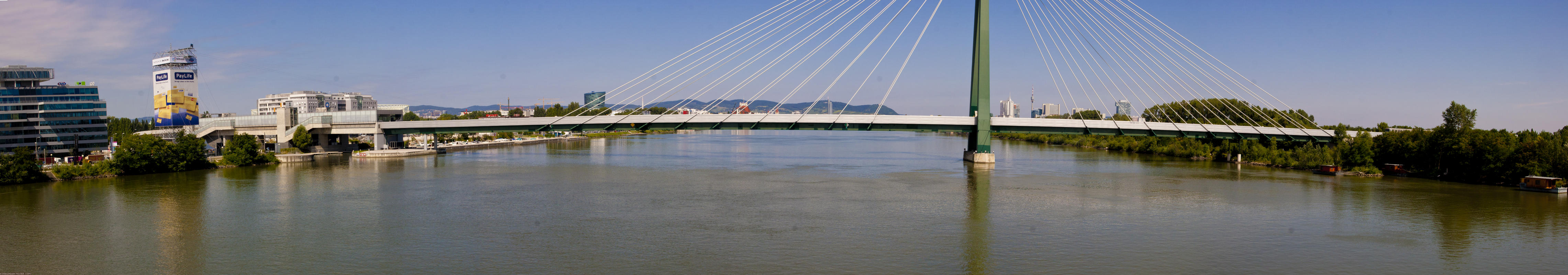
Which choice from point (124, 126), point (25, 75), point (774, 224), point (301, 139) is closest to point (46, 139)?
point (25, 75)

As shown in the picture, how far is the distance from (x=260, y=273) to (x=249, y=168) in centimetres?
2034

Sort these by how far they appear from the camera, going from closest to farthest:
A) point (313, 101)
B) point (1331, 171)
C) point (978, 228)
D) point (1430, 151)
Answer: point (978, 228) < point (1430, 151) < point (1331, 171) < point (313, 101)

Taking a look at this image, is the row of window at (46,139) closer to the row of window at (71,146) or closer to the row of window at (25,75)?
the row of window at (71,146)

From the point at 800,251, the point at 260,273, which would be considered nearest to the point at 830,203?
the point at 800,251

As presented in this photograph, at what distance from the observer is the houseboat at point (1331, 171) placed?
79.3ft

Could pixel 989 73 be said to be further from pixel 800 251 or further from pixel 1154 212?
pixel 800 251

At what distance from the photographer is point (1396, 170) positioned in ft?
77.8

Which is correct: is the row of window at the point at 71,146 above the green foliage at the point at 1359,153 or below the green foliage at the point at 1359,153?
above

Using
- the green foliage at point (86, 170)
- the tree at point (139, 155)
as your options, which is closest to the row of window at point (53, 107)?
the tree at point (139, 155)

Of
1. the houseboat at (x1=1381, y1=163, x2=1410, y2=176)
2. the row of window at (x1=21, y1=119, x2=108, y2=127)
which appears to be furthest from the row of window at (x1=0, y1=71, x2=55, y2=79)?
the houseboat at (x1=1381, y1=163, x2=1410, y2=176)

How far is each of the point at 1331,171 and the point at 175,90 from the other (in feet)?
148

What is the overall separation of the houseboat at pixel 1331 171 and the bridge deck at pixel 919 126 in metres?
2.81

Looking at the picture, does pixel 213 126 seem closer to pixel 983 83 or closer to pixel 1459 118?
pixel 983 83

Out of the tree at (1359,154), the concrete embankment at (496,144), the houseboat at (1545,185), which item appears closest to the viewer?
the houseboat at (1545,185)
